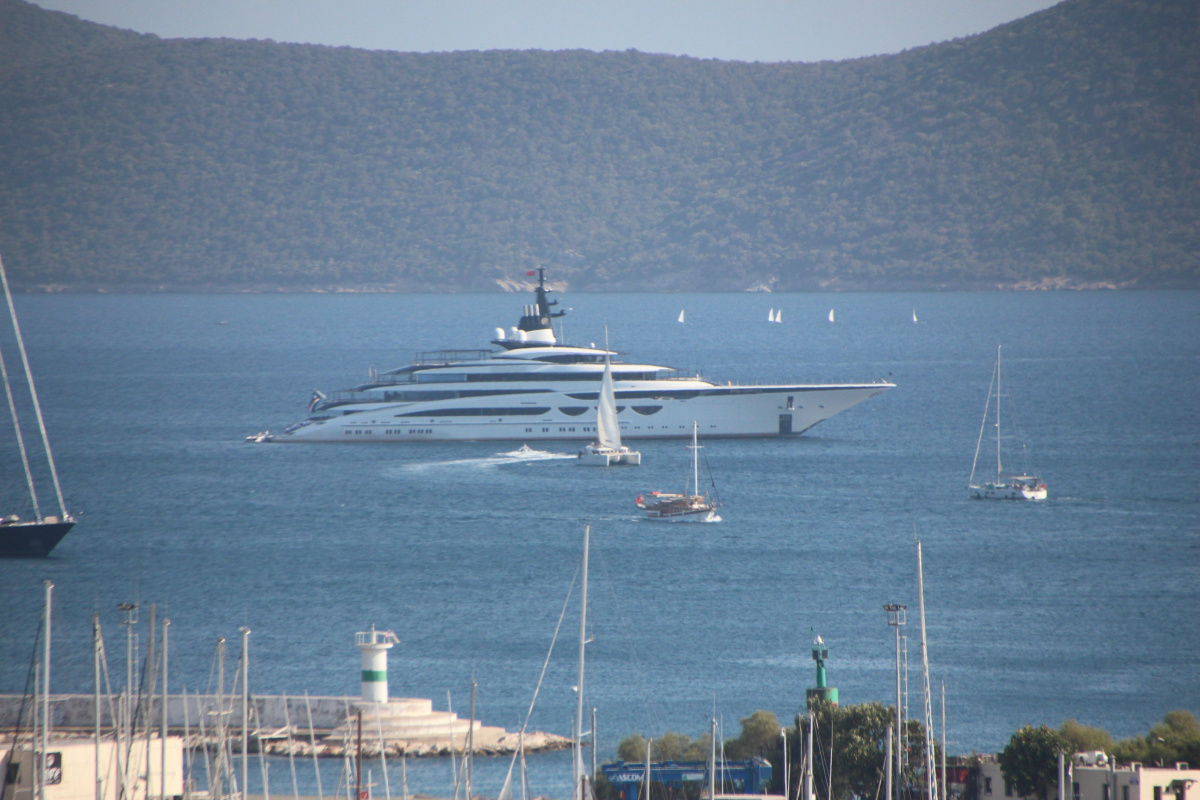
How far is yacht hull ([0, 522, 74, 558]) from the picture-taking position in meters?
43.9

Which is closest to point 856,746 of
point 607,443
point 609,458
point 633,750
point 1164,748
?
point 633,750

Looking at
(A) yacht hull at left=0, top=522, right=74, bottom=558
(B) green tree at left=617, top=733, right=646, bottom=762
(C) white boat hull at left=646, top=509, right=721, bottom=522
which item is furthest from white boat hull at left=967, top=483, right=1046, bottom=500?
(B) green tree at left=617, top=733, right=646, bottom=762

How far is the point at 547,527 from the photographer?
4922cm

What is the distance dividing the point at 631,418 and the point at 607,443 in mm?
5441

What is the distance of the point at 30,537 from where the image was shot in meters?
44.2

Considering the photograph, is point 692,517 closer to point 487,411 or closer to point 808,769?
point 487,411

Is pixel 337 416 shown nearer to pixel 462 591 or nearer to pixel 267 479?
pixel 267 479

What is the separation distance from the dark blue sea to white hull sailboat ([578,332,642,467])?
1.03 meters

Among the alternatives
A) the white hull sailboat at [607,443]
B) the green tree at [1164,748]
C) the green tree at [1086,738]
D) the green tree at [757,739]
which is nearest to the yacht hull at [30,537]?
the white hull sailboat at [607,443]

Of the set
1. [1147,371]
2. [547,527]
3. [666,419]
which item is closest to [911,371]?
[1147,371]

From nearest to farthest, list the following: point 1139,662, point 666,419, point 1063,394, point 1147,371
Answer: point 1139,662, point 666,419, point 1063,394, point 1147,371

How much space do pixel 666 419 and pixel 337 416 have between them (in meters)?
14.8

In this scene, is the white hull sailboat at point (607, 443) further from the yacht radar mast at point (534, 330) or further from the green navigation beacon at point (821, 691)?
the green navigation beacon at point (821, 691)

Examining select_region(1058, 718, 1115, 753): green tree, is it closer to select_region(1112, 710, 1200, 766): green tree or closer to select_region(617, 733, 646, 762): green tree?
select_region(1112, 710, 1200, 766): green tree
